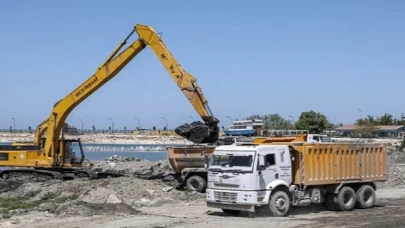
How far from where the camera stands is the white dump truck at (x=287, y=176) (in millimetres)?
21625

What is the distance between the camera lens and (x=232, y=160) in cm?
2208

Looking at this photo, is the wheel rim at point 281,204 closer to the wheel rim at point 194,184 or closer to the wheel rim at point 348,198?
the wheel rim at point 348,198

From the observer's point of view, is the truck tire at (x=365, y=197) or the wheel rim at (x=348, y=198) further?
the truck tire at (x=365, y=197)

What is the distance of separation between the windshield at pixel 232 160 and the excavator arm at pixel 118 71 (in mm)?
6101

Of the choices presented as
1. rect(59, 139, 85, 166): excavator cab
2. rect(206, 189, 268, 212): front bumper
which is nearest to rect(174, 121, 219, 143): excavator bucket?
rect(206, 189, 268, 212): front bumper

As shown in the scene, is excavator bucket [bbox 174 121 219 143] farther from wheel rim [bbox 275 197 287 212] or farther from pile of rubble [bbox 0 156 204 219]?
wheel rim [bbox 275 197 287 212]

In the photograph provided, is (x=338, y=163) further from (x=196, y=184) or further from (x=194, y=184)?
(x=194, y=184)

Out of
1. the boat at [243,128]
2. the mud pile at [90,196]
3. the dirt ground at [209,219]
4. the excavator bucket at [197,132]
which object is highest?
the boat at [243,128]

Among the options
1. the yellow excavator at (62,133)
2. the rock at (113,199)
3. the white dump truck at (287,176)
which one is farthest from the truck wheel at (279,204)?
the yellow excavator at (62,133)

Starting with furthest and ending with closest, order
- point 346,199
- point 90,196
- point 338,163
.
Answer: point 90,196 < point 346,199 < point 338,163

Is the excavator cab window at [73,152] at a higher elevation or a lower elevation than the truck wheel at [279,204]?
higher


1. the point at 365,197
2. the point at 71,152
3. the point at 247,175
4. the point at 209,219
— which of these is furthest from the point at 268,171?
the point at 71,152

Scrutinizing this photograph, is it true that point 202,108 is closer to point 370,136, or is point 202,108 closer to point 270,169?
point 270,169

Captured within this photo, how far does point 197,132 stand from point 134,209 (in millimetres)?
5276
